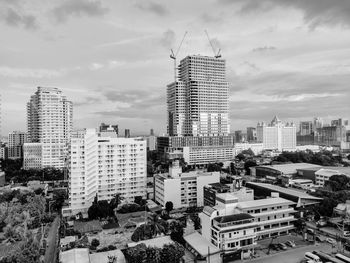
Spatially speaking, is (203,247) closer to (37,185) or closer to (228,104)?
(37,185)

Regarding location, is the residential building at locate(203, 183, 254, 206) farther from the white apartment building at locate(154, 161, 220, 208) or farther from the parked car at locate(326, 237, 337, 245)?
the parked car at locate(326, 237, 337, 245)

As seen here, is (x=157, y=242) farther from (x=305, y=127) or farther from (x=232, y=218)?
(x=305, y=127)

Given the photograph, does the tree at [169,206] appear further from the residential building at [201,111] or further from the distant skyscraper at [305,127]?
the distant skyscraper at [305,127]

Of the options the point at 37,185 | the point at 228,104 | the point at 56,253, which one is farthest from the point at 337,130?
the point at 56,253

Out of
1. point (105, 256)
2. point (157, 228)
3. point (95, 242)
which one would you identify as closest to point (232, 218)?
point (157, 228)

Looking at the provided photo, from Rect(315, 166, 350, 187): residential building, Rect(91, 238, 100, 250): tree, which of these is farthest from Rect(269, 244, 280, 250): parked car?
Rect(315, 166, 350, 187): residential building

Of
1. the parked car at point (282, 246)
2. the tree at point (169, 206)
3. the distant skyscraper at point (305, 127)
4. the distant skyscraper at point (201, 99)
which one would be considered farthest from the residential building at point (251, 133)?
the parked car at point (282, 246)
